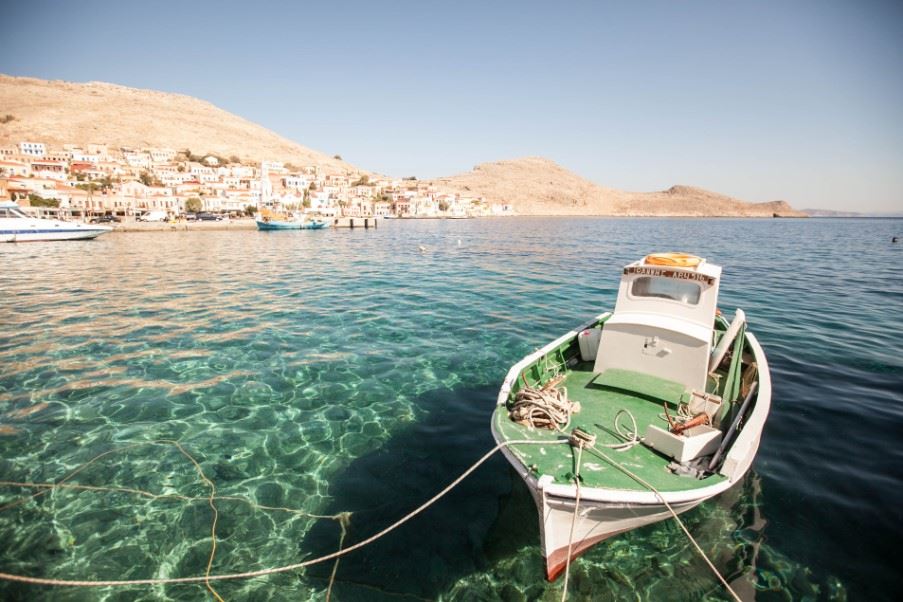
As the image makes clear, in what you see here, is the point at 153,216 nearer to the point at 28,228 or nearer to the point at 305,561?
the point at 28,228

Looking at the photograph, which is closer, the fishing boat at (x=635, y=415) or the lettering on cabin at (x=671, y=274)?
the fishing boat at (x=635, y=415)

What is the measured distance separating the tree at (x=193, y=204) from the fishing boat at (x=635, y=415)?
4255 inches

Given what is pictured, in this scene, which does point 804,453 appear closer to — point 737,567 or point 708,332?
point 708,332

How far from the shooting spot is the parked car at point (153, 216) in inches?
2991

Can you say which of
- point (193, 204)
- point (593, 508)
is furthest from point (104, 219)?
point (593, 508)

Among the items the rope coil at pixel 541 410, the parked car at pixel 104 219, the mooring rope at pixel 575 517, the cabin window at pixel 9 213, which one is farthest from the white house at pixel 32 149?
the mooring rope at pixel 575 517

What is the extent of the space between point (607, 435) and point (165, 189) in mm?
115985

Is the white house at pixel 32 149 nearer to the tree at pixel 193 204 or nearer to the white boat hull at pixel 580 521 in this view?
the tree at pixel 193 204

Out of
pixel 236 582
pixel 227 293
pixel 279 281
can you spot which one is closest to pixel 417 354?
pixel 236 582

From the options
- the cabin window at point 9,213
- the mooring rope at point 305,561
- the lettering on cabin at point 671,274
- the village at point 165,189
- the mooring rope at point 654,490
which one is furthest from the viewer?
the village at point 165,189

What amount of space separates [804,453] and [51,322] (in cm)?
2568

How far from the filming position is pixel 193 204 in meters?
93.4

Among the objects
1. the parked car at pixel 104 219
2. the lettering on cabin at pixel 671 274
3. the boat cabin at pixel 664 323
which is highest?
the parked car at pixel 104 219

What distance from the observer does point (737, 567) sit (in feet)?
19.1
